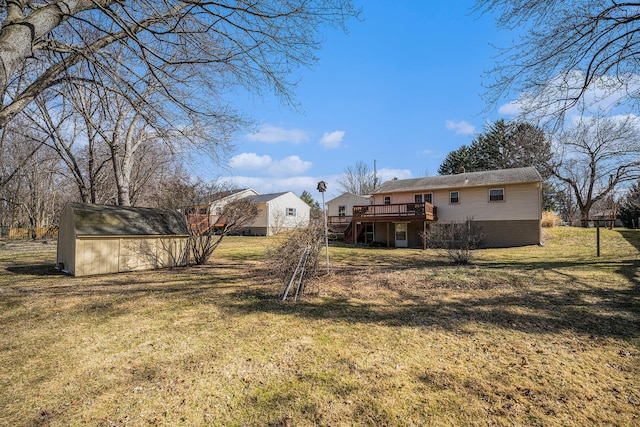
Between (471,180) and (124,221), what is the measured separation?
2108cm

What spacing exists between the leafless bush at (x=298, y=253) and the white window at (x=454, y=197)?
1667 cm

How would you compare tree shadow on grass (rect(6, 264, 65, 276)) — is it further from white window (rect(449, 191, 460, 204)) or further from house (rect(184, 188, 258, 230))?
white window (rect(449, 191, 460, 204))

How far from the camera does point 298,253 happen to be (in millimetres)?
7035

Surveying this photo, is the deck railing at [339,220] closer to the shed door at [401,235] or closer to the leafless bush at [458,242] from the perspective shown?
the shed door at [401,235]

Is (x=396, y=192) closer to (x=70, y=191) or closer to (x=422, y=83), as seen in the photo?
(x=422, y=83)

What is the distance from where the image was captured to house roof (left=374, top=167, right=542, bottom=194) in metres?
19.6

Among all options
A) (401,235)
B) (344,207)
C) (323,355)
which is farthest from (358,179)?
(323,355)

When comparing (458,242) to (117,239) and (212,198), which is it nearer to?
(212,198)

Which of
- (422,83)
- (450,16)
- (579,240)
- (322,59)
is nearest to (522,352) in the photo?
(322,59)

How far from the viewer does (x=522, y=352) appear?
4020 mm

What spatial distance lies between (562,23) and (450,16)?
247 cm

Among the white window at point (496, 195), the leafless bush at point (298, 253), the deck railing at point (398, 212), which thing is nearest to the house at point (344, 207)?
the deck railing at point (398, 212)

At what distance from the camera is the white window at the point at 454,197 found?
21345 millimetres

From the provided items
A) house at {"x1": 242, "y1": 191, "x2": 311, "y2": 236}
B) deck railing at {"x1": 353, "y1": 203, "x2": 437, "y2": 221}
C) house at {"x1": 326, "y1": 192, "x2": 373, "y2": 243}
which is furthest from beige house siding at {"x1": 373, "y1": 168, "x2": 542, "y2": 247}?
house at {"x1": 242, "y1": 191, "x2": 311, "y2": 236}
